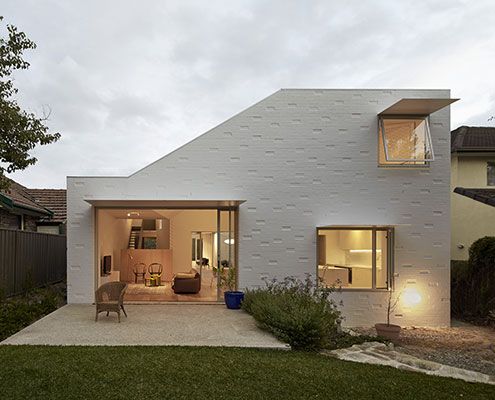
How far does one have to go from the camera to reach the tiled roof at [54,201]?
18578 millimetres

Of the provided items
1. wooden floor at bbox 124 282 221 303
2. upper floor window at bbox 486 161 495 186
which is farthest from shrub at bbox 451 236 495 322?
wooden floor at bbox 124 282 221 303

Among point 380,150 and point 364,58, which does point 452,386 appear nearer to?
point 380,150

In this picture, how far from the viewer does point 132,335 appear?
27.9 feet

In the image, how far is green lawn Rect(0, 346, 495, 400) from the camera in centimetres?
564

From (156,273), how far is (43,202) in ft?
20.4

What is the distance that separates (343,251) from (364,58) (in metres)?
7.16

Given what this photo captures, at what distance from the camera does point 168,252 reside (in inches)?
742

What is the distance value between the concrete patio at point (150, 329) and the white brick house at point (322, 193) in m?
1.93

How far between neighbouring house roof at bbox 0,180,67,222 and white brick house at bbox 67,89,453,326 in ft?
13.0

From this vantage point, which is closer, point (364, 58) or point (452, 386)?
point (452, 386)

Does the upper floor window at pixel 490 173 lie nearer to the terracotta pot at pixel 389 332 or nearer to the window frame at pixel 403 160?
the window frame at pixel 403 160

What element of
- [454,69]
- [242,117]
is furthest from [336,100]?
[454,69]

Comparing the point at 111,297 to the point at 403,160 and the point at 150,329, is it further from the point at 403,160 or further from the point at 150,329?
the point at 403,160

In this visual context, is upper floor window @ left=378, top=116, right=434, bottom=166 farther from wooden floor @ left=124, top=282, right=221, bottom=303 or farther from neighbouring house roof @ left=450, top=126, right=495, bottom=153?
wooden floor @ left=124, top=282, right=221, bottom=303
